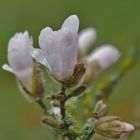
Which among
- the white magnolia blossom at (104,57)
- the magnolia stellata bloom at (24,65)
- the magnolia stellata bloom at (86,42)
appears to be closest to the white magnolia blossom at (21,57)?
the magnolia stellata bloom at (24,65)

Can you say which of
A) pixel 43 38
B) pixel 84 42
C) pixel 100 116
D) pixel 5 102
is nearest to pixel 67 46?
pixel 43 38

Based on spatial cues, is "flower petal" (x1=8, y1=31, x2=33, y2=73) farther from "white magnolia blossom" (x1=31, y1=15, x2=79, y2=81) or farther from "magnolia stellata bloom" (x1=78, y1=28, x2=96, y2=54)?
"magnolia stellata bloom" (x1=78, y1=28, x2=96, y2=54)

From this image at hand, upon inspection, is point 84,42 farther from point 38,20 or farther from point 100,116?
point 38,20

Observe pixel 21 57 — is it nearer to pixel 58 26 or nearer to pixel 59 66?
pixel 59 66

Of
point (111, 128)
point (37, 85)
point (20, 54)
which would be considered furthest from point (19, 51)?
point (111, 128)

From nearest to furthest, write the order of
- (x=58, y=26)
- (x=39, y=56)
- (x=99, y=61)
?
1. (x=39, y=56)
2. (x=99, y=61)
3. (x=58, y=26)

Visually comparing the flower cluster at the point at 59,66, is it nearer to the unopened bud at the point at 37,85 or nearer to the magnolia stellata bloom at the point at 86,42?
the unopened bud at the point at 37,85

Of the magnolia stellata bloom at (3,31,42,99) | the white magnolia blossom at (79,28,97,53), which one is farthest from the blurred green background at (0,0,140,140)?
the magnolia stellata bloom at (3,31,42,99)
